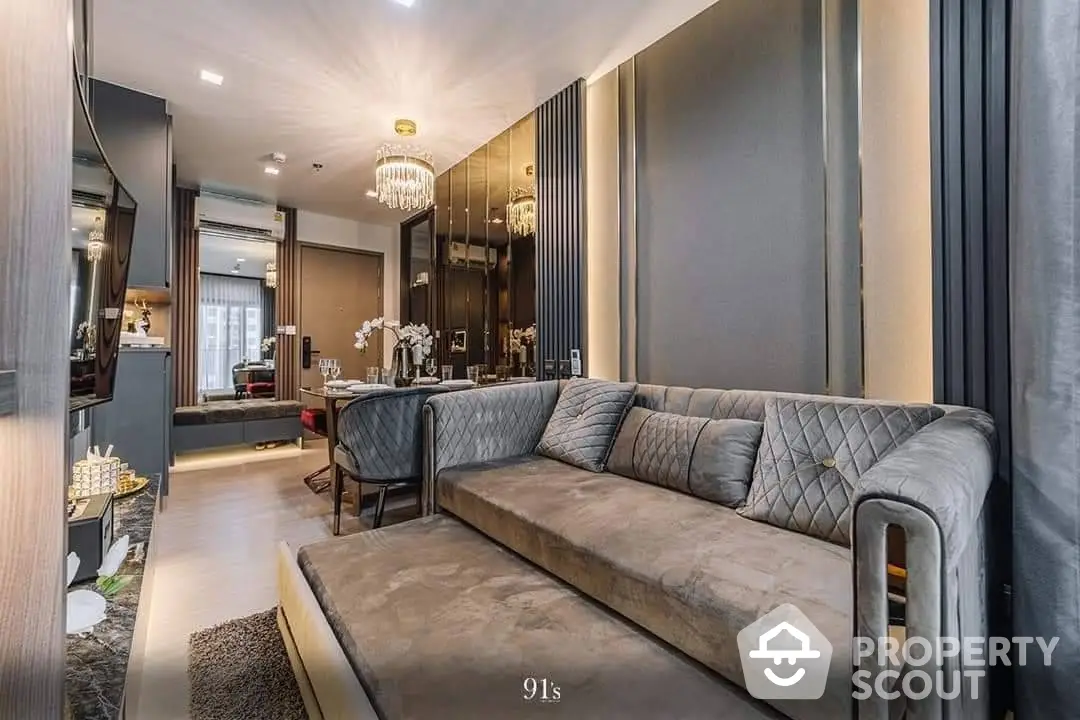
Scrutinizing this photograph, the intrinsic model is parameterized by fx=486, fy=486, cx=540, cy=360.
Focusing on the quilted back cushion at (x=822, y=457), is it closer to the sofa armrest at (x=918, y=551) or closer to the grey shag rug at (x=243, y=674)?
the sofa armrest at (x=918, y=551)

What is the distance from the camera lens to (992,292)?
59.2 inches

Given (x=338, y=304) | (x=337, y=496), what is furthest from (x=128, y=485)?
(x=338, y=304)

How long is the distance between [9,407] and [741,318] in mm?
2560

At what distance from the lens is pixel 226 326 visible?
19.5 feet

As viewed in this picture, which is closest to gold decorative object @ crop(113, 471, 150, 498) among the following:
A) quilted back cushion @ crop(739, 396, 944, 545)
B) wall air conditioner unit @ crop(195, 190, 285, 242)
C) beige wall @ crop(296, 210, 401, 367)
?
quilted back cushion @ crop(739, 396, 944, 545)

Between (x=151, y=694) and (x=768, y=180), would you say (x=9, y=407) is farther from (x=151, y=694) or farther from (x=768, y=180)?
(x=768, y=180)

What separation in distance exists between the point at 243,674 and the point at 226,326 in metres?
5.38

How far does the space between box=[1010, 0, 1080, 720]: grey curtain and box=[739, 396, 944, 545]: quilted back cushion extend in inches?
16.5

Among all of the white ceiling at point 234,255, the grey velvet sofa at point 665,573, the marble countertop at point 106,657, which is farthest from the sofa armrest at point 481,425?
the white ceiling at point 234,255

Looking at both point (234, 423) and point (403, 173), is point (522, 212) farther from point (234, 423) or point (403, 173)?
point (234, 423)

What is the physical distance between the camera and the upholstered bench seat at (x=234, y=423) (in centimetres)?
508

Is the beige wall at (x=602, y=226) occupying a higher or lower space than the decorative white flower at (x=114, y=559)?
higher

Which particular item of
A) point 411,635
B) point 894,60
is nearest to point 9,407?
point 411,635

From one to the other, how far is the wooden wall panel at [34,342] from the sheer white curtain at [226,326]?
602cm
